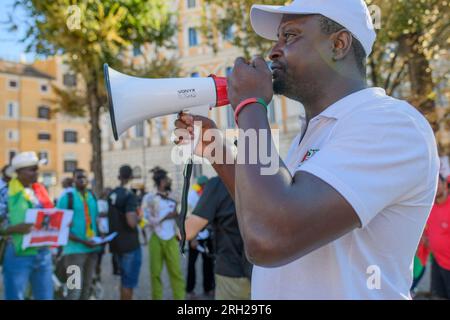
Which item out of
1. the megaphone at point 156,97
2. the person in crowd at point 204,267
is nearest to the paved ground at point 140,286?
the person in crowd at point 204,267

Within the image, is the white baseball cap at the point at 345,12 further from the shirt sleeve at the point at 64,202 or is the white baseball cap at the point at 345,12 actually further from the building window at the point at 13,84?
the building window at the point at 13,84

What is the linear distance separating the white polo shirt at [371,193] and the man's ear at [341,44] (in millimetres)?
142

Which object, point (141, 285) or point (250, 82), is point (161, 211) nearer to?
point (141, 285)

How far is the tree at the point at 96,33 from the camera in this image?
849cm

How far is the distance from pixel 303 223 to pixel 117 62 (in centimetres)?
979

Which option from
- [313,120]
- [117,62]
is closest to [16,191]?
[313,120]

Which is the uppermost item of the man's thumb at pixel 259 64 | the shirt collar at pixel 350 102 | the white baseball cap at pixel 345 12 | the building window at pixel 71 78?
the building window at pixel 71 78

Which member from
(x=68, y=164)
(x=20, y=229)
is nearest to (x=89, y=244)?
(x=20, y=229)

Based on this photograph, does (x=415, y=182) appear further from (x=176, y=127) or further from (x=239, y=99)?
(x=176, y=127)

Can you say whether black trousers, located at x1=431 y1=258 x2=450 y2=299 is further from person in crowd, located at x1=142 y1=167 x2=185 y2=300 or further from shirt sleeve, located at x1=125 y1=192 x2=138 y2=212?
shirt sleeve, located at x1=125 y1=192 x2=138 y2=212

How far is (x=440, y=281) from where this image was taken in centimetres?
546

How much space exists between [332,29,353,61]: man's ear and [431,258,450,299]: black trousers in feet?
15.0

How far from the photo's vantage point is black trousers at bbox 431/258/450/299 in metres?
5.17

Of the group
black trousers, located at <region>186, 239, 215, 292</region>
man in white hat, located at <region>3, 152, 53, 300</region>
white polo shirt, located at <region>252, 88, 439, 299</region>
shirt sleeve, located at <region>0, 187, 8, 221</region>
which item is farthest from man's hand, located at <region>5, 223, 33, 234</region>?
white polo shirt, located at <region>252, 88, 439, 299</region>
